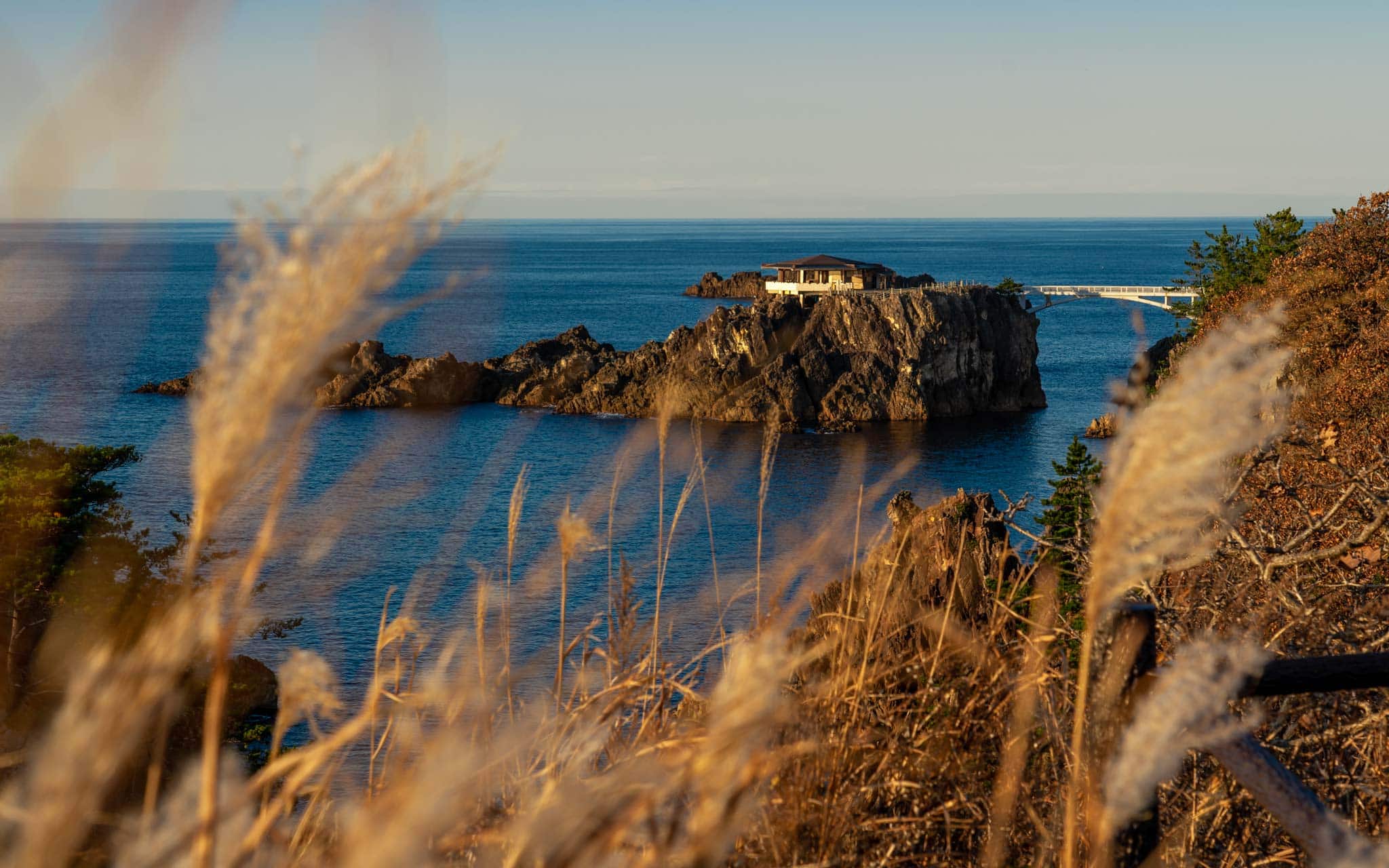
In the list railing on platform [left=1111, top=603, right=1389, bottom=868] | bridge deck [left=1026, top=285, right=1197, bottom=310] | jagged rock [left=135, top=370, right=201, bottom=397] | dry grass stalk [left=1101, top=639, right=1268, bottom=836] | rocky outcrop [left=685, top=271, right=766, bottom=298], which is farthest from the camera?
rocky outcrop [left=685, top=271, right=766, bottom=298]

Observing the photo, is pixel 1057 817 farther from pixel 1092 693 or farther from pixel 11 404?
pixel 11 404

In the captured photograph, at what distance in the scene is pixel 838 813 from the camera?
2.36 m

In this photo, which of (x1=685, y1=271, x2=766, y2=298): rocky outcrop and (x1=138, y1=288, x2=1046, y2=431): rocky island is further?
(x1=685, y1=271, x2=766, y2=298): rocky outcrop

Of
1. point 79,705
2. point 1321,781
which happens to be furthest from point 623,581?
point 1321,781

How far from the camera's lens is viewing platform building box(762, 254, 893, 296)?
82250 mm

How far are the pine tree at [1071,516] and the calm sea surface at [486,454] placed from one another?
2.54 ft

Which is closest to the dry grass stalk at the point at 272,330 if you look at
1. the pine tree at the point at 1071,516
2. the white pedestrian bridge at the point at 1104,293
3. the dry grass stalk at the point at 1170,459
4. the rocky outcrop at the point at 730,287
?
the dry grass stalk at the point at 1170,459

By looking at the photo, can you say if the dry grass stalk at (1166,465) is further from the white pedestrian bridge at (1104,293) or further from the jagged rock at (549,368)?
the white pedestrian bridge at (1104,293)

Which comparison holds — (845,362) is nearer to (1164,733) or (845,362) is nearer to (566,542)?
(566,542)

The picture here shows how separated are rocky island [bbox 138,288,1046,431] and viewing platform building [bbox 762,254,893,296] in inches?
270

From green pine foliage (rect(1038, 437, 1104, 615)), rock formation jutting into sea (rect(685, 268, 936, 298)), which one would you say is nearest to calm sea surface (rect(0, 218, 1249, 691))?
green pine foliage (rect(1038, 437, 1104, 615))

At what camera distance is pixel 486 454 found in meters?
56.2

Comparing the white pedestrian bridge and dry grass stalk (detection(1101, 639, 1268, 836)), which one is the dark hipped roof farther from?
dry grass stalk (detection(1101, 639, 1268, 836))

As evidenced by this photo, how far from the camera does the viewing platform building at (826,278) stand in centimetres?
8225
